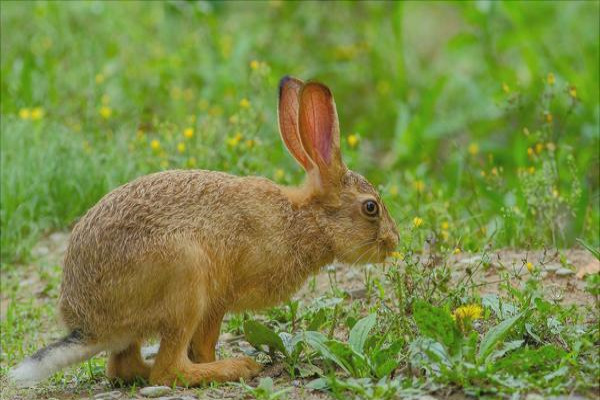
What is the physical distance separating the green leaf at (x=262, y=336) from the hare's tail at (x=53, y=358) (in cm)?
74

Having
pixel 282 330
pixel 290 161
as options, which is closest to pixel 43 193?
pixel 290 161

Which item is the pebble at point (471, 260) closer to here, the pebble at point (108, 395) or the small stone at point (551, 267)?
the small stone at point (551, 267)

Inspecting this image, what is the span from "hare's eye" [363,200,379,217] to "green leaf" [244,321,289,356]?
2.69 ft

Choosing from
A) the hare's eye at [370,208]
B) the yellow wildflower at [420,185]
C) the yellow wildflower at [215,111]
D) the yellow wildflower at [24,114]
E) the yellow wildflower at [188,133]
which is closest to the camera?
the hare's eye at [370,208]

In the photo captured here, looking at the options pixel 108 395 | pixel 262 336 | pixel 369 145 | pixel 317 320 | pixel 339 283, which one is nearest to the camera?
pixel 108 395

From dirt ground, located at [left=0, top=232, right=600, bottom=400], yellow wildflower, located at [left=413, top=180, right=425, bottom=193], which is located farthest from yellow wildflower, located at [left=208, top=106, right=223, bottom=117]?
yellow wildflower, located at [left=413, top=180, right=425, bottom=193]

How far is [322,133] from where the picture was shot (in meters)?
6.14

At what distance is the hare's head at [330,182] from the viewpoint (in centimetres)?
610

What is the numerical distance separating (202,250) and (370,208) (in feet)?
3.43

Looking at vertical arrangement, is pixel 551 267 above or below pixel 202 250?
below

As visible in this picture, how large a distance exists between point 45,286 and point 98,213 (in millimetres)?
2238

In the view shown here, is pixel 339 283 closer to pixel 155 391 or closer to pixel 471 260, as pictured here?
pixel 471 260

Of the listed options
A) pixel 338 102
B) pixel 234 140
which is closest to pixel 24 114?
pixel 234 140

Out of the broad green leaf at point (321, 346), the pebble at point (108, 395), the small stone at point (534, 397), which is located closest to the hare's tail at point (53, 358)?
the pebble at point (108, 395)
